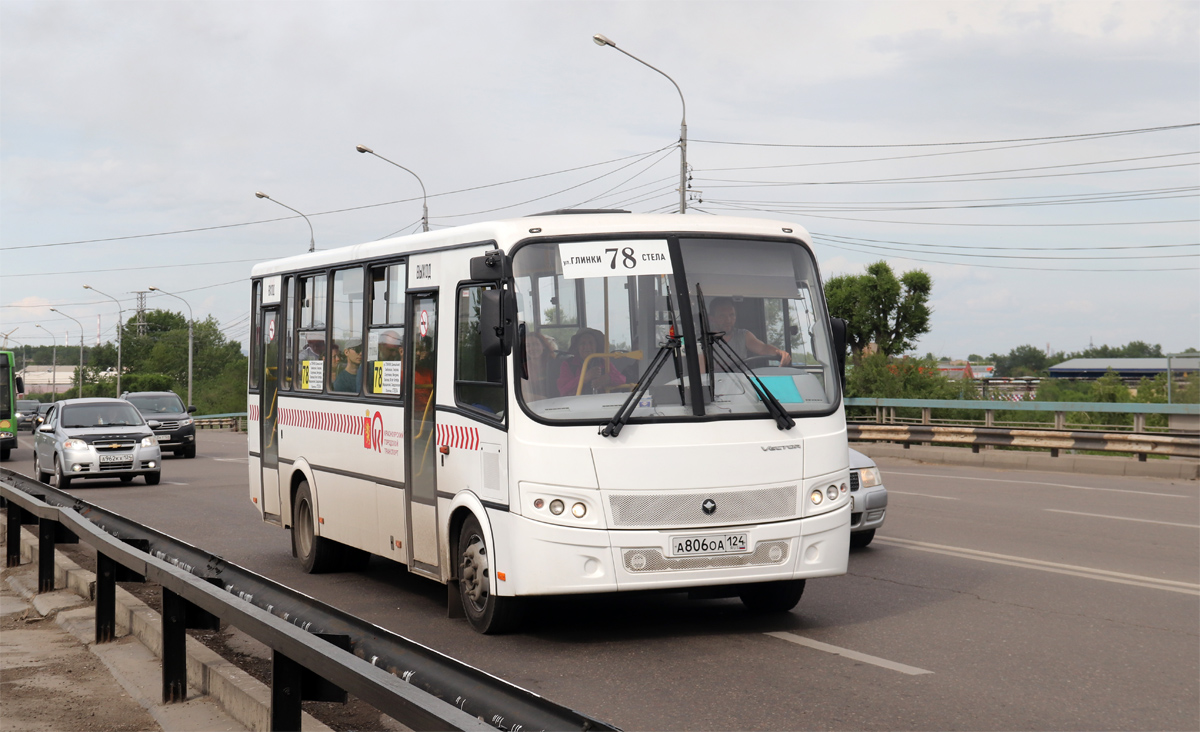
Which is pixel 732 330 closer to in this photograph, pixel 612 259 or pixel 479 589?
pixel 612 259

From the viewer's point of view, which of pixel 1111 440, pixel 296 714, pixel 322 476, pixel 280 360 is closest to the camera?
pixel 296 714

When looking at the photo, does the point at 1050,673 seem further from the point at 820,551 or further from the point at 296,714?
the point at 296,714

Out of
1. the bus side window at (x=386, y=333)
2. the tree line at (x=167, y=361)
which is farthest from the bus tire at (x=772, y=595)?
the tree line at (x=167, y=361)

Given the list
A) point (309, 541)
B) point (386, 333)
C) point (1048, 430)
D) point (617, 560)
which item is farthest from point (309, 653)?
point (1048, 430)

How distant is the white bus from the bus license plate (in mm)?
12

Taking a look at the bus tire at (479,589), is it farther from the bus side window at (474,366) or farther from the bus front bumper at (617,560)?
the bus side window at (474,366)

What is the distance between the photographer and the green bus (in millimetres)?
33594

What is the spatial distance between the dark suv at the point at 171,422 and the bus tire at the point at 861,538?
2319 centimetres

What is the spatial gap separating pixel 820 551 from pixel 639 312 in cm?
187

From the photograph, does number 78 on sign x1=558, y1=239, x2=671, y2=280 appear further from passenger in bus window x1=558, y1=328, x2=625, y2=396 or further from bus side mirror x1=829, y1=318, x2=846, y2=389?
bus side mirror x1=829, y1=318, x2=846, y2=389

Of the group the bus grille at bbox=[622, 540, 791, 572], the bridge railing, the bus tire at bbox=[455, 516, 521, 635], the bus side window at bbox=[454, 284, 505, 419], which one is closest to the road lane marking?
the bus grille at bbox=[622, 540, 791, 572]

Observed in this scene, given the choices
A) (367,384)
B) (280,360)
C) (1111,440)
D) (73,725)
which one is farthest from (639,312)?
(1111,440)

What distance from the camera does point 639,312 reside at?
7.60m

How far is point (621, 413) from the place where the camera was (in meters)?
7.32
